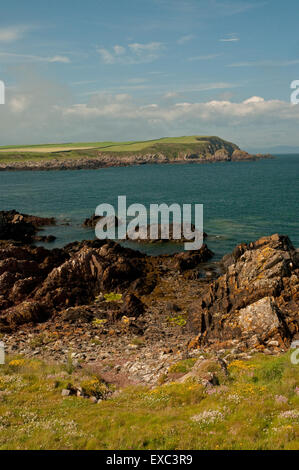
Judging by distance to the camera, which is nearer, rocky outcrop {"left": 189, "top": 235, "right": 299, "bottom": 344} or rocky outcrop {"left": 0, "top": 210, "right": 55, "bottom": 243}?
rocky outcrop {"left": 189, "top": 235, "right": 299, "bottom": 344}

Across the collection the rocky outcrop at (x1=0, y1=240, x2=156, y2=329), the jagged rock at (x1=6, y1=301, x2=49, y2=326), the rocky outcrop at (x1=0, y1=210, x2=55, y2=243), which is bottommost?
the jagged rock at (x1=6, y1=301, x2=49, y2=326)

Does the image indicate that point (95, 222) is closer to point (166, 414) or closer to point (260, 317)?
point (260, 317)

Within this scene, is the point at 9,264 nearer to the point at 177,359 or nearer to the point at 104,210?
the point at 177,359

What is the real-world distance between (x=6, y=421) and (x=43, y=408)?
202 centimetres

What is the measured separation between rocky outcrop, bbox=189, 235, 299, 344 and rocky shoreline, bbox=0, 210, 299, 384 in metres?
0.08

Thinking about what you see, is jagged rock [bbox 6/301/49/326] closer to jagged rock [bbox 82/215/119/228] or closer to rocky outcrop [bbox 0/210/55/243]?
rocky outcrop [bbox 0/210/55/243]

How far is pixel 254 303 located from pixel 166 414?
15055mm

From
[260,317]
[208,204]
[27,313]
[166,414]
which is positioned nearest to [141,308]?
[27,313]

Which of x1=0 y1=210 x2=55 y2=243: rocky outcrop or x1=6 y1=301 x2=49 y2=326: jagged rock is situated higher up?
x1=0 y1=210 x2=55 y2=243: rocky outcrop

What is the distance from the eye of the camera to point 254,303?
91.4ft

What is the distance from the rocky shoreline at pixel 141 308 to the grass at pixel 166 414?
4.05 metres

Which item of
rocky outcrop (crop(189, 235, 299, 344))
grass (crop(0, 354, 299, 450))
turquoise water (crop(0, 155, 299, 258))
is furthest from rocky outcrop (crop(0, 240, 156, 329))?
turquoise water (crop(0, 155, 299, 258))

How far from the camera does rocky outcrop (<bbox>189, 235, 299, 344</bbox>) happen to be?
84.2 ft

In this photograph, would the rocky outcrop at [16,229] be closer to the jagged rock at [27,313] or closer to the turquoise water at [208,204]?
the turquoise water at [208,204]
